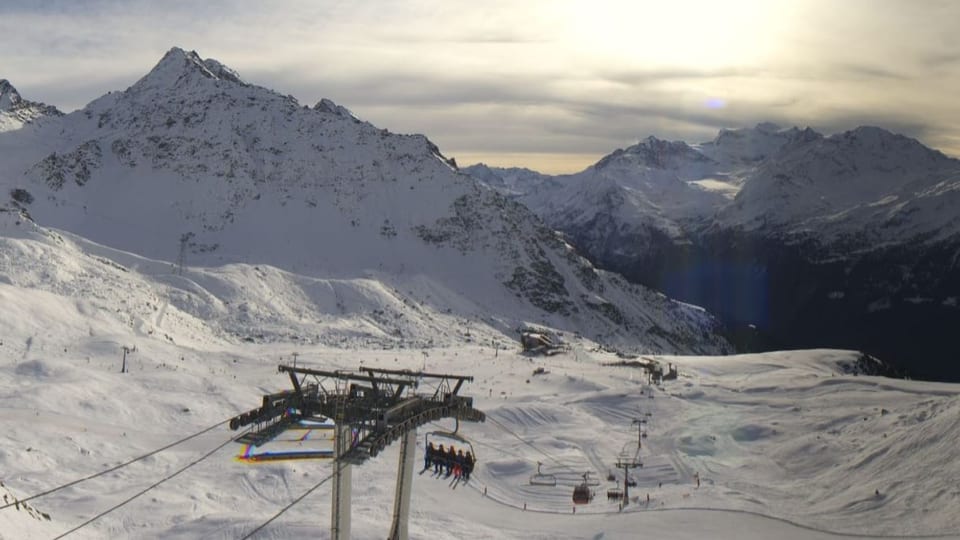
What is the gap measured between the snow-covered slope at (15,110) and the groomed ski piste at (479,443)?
80.9 meters

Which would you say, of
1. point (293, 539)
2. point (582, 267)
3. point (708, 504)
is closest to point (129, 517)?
point (293, 539)

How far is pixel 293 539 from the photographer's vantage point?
2705 centimetres

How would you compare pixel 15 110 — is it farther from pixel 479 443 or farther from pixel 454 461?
pixel 454 461

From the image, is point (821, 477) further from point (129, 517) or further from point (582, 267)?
point (582, 267)

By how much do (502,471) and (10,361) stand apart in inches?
1316

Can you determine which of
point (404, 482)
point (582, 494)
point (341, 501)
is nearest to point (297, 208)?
point (582, 494)

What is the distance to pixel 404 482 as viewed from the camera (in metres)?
16.9

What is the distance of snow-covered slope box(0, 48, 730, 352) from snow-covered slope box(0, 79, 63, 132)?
348 centimetres

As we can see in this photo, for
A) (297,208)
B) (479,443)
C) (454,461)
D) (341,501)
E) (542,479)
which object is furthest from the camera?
(297,208)

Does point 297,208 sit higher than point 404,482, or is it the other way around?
point 297,208

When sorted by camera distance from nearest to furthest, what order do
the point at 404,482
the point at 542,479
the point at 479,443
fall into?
the point at 404,482, the point at 542,479, the point at 479,443

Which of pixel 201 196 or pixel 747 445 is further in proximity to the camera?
pixel 201 196

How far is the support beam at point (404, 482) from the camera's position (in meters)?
16.7

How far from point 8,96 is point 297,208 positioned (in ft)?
218
